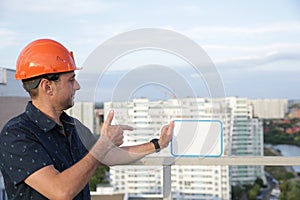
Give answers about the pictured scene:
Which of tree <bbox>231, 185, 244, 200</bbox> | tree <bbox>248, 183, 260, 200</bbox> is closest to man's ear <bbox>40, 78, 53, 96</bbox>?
tree <bbox>231, 185, 244, 200</bbox>

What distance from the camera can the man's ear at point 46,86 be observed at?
1.54 meters

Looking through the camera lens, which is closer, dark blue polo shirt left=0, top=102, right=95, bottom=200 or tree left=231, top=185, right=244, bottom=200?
dark blue polo shirt left=0, top=102, right=95, bottom=200

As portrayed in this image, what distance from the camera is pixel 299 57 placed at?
2120 centimetres

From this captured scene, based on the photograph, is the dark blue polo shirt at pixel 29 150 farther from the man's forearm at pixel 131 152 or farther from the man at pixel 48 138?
the man's forearm at pixel 131 152

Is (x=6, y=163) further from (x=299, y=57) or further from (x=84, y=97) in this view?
(x=299, y=57)

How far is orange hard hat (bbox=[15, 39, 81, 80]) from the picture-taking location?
1.54 meters

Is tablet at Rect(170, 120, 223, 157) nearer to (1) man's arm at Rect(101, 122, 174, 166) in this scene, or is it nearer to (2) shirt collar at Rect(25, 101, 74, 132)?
(1) man's arm at Rect(101, 122, 174, 166)

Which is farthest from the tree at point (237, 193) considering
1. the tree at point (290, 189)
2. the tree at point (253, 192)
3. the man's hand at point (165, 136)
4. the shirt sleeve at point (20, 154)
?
the shirt sleeve at point (20, 154)

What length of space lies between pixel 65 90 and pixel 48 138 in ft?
0.53

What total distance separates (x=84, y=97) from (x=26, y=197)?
1.60 ft

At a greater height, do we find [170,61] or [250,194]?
[170,61]

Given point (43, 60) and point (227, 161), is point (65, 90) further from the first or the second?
point (227, 161)

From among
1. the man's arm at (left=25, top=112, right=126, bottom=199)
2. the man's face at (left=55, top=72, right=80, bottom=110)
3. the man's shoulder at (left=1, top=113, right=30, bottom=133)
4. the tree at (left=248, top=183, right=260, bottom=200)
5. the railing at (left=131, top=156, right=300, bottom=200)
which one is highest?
the man's face at (left=55, top=72, right=80, bottom=110)

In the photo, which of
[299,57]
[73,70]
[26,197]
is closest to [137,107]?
[73,70]
